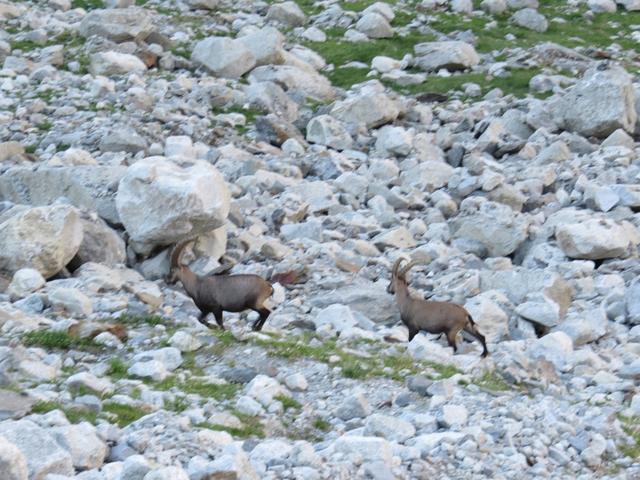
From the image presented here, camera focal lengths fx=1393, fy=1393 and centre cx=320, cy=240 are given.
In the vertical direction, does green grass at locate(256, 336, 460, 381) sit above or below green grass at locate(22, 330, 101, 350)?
below

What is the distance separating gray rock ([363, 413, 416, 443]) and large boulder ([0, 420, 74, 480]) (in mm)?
2570

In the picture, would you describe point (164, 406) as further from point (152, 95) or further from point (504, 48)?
point (504, 48)

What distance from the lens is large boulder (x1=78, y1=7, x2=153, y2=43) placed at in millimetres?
27281

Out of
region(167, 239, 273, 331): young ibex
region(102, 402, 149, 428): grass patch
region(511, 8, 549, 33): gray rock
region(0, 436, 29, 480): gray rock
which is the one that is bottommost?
region(511, 8, 549, 33): gray rock

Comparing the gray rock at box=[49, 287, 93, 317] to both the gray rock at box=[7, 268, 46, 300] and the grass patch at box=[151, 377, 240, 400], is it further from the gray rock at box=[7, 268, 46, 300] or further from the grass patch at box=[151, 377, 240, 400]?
the grass patch at box=[151, 377, 240, 400]

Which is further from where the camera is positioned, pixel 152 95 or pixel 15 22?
pixel 15 22

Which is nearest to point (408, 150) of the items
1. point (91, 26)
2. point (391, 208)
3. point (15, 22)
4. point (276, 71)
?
point (391, 208)

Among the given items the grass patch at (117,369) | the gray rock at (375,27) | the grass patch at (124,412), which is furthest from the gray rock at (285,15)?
the grass patch at (124,412)

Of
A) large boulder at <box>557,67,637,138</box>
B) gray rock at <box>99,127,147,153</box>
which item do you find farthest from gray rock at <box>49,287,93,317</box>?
large boulder at <box>557,67,637,138</box>

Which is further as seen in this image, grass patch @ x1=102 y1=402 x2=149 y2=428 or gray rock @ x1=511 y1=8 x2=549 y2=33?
gray rock @ x1=511 y1=8 x2=549 y2=33

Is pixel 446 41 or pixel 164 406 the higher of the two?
pixel 164 406

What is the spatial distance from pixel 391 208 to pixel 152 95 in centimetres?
564

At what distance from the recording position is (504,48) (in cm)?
3075

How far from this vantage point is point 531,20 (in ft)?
110
